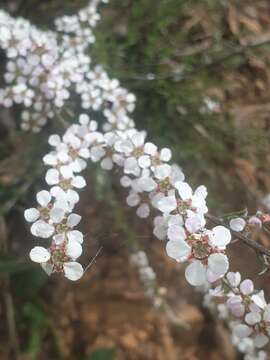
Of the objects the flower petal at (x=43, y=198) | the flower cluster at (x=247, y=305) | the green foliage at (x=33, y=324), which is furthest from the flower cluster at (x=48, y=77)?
the green foliage at (x=33, y=324)

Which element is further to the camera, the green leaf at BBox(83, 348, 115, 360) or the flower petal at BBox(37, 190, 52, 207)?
the green leaf at BBox(83, 348, 115, 360)

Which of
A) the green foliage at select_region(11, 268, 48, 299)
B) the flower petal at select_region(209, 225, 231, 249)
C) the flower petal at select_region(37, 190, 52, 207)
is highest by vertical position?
the flower petal at select_region(209, 225, 231, 249)

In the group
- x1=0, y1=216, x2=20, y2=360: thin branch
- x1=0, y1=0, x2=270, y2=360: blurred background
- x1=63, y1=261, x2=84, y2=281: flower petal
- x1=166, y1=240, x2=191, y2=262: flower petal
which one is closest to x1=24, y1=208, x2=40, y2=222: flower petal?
x1=63, y1=261, x2=84, y2=281: flower petal

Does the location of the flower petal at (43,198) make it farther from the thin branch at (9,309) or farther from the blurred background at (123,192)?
the thin branch at (9,309)

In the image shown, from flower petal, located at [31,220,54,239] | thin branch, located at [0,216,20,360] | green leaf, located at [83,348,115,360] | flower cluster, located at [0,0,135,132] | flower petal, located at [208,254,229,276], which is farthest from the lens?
thin branch, located at [0,216,20,360]

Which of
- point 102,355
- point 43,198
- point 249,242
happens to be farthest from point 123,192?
point 249,242

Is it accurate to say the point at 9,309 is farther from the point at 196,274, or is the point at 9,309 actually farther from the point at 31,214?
the point at 196,274

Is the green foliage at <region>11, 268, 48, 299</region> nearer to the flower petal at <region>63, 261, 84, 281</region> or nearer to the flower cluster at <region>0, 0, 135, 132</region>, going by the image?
the flower cluster at <region>0, 0, 135, 132</region>

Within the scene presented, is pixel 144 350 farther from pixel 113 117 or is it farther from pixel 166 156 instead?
pixel 166 156

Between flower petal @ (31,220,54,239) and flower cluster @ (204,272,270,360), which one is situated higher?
flower petal @ (31,220,54,239)
